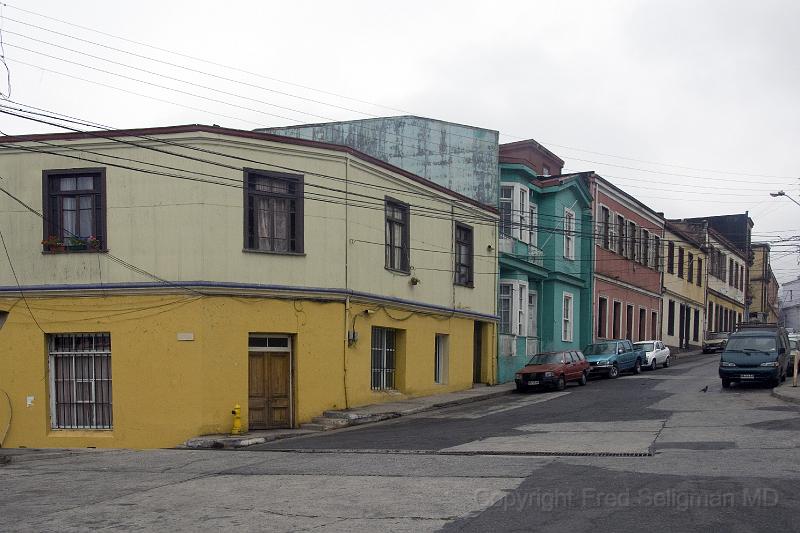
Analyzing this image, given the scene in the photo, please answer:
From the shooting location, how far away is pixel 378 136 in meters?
34.2

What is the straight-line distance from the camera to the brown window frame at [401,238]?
2458 centimetres

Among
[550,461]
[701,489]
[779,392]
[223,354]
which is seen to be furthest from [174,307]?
[779,392]

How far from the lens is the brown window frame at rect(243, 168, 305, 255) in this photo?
20750mm

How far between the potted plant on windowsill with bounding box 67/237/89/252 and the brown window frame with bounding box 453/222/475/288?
12.5m

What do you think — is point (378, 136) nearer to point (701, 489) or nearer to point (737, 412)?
point (737, 412)

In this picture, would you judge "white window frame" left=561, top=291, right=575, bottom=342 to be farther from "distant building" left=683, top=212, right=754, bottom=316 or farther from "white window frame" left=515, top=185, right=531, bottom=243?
"distant building" left=683, top=212, right=754, bottom=316

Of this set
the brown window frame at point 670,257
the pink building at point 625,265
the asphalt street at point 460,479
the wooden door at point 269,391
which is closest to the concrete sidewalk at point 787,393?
the asphalt street at point 460,479

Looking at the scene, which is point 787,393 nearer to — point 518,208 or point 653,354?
point 518,208

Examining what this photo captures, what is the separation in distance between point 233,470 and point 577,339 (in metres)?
28.4

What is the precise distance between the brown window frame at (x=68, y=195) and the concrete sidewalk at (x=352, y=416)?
18.8 ft

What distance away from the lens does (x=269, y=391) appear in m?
21.0

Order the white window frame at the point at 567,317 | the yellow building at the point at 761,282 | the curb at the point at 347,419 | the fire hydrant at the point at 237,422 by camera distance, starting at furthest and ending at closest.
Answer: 1. the yellow building at the point at 761,282
2. the white window frame at the point at 567,317
3. the fire hydrant at the point at 237,422
4. the curb at the point at 347,419

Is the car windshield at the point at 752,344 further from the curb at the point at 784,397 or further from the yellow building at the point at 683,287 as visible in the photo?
the yellow building at the point at 683,287

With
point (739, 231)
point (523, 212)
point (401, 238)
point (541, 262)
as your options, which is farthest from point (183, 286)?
point (739, 231)
